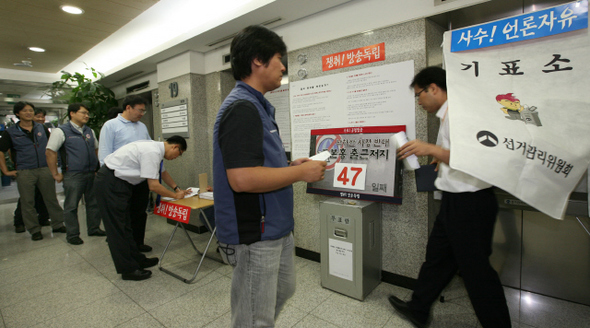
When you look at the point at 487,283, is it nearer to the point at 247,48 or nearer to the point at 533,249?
the point at 533,249

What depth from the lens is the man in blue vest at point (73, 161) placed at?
12.1 feet

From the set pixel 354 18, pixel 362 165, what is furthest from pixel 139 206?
pixel 354 18

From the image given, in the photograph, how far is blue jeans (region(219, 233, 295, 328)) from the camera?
1.10m

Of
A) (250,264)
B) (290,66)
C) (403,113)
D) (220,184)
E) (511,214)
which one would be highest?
(290,66)

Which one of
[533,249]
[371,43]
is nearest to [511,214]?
[533,249]

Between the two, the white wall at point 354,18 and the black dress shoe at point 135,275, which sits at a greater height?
the white wall at point 354,18

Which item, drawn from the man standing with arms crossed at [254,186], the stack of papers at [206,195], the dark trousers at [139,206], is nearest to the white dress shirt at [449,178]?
the man standing with arms crossed at [254,186]

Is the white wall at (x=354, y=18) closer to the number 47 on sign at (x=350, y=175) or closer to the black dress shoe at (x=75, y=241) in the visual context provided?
the number 47 on sign at (x=350, y=175)

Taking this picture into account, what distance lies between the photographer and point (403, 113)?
91.5 inches

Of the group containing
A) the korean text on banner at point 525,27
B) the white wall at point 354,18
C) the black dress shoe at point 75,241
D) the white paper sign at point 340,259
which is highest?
the white wall at point 354,18

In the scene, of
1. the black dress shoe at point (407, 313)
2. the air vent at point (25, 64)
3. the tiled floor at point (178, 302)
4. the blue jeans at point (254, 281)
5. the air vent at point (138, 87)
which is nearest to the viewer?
the blue jeans at point (254, 281)

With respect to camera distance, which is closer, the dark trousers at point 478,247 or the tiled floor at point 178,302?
the dark trousers at point 478,247

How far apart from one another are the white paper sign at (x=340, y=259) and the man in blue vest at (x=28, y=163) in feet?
13.2

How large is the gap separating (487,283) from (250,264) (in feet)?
4.19
